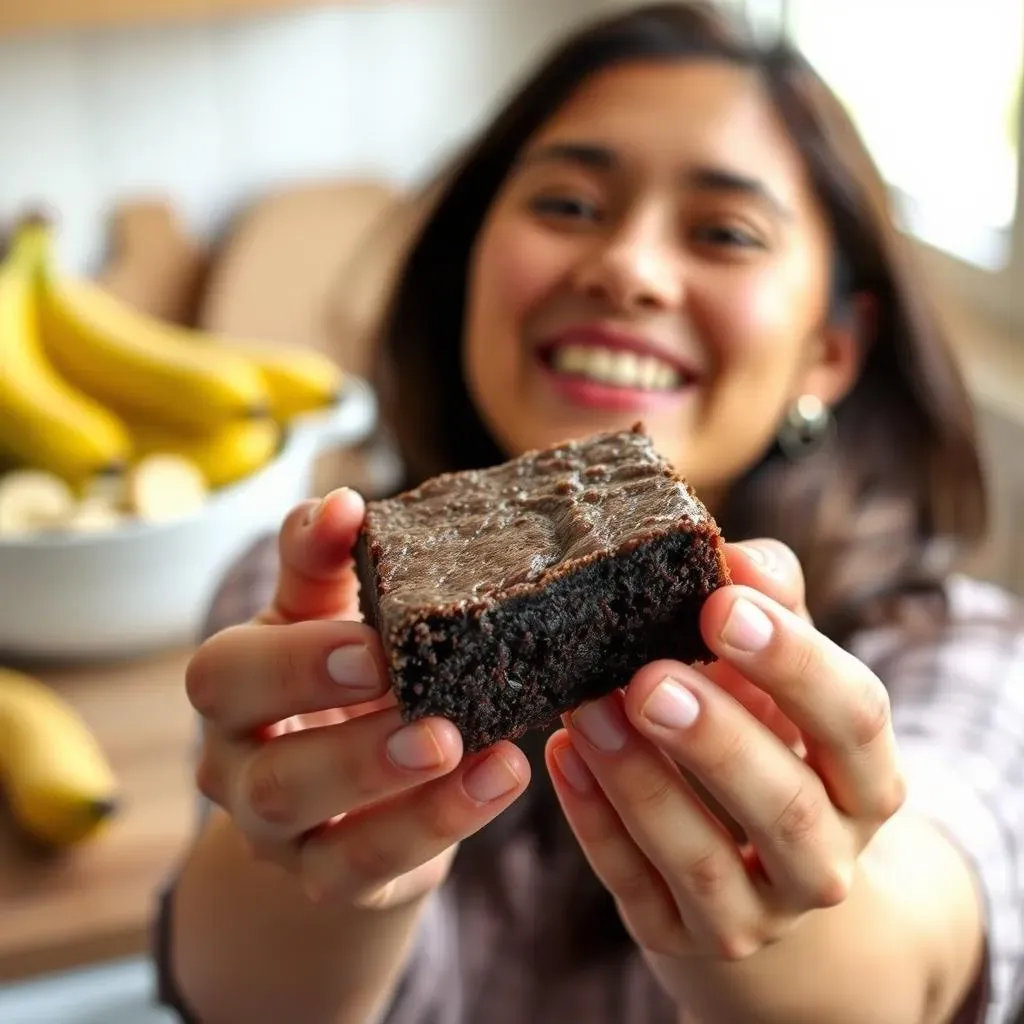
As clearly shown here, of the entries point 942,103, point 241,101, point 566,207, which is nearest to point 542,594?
point 566,207

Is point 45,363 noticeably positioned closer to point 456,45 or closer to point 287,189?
point 287,189

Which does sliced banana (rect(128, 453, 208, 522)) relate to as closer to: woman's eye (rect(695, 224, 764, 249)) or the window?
woman's eye (rect(695, 224, 764, 249))

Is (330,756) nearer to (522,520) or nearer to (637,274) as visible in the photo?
(522,520)

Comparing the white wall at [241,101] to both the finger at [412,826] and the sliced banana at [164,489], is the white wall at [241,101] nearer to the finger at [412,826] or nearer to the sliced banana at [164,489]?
the sliced banana at [164,489]

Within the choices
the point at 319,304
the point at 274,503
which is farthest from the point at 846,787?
the point at 319,304

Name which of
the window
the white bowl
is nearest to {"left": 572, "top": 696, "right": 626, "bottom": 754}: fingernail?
the white bowl

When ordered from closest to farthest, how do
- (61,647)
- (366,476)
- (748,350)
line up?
(748,350)
(61,647)
(366,476)

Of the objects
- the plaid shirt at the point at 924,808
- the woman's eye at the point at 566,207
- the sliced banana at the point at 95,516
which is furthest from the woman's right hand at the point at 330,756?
the sliced banana at the point at 95,516

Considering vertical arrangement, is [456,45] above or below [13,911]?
above
